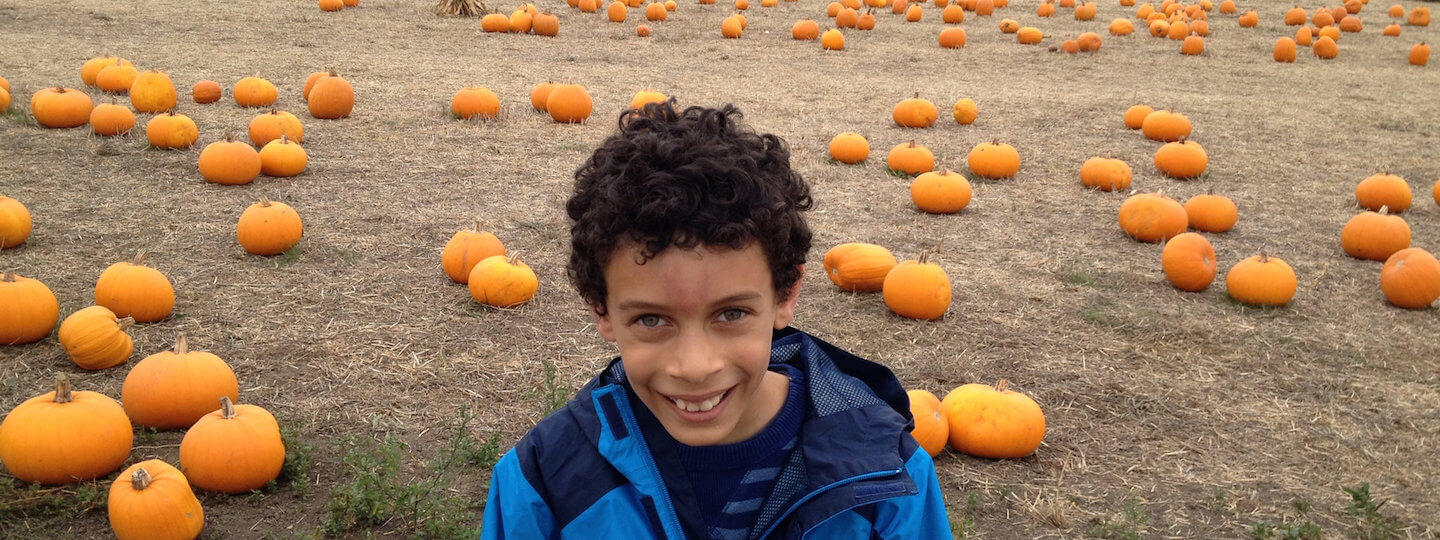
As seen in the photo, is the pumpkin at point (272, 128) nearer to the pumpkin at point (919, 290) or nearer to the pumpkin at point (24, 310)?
the pumpkin at point (24, 310)

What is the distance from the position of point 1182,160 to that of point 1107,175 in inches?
33.4

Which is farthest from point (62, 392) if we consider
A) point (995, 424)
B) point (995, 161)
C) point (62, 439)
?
point (995, 161)

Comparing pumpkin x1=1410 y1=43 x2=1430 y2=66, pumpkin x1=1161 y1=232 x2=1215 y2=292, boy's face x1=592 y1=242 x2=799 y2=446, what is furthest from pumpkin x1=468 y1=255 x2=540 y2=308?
pumpkin x1=1410 y1=43 x2=1430 y2=66

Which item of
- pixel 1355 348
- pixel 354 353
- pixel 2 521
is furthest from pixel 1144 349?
pixel 2 521

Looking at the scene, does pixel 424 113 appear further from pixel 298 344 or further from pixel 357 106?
pixel 298 344

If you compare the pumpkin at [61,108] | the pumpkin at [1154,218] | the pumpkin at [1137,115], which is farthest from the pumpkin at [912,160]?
the pumpkin at [61,108]

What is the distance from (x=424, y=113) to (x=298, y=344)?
16.5 ft

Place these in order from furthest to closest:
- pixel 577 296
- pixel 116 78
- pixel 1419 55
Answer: pixel 1419 55
pixel 116 78
pixel 577 296

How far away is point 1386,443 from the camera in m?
4.35

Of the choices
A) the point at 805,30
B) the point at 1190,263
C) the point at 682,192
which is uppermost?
the point at 682,192

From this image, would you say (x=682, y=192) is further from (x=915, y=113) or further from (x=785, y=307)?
(x=915, y=113)

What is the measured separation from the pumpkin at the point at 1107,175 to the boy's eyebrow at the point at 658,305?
6.57m

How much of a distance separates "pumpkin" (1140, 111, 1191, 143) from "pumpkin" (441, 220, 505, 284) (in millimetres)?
6679

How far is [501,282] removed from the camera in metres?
5.30
